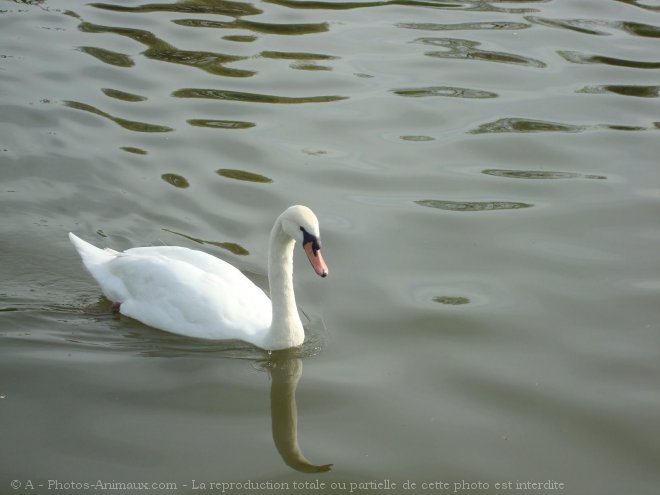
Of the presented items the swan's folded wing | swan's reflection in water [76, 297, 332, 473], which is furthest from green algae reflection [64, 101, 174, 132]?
swan's reflection in water [76, 297, 332, 473]

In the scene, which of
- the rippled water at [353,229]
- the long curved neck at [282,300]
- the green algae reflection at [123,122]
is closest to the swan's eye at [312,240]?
the long curved neck at [282,300]

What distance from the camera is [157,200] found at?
10469mm

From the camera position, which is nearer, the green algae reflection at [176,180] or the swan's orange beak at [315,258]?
the swan's orange beak at [315,258]

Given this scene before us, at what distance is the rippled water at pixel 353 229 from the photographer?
6.89m

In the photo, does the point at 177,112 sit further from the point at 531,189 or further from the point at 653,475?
the point at 653,475

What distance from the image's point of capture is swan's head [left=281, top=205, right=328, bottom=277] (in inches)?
298

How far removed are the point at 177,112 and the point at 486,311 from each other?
5436 mm

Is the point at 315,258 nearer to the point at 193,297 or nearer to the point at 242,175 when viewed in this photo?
the point at 193,297

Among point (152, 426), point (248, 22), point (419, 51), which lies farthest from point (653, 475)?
point (248, 22)

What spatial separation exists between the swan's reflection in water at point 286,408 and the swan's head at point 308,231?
33.5 inches

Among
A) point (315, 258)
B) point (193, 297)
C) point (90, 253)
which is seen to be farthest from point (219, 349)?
point (90, 253)

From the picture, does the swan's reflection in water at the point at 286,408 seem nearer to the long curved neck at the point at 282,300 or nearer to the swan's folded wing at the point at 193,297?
the long curved neck at the point at 282,300

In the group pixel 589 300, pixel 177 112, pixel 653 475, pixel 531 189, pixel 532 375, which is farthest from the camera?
pixel 177 112

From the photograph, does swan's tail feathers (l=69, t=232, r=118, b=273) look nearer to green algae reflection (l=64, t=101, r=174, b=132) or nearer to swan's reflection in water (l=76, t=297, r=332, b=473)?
swan's reflection in water (l=76, t=297, r=332, b=473)
